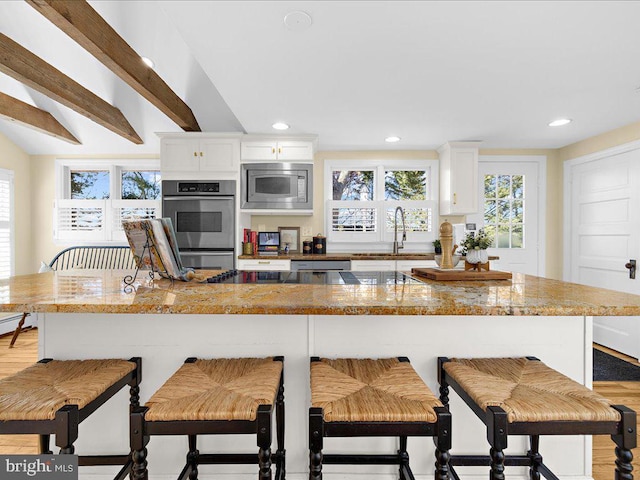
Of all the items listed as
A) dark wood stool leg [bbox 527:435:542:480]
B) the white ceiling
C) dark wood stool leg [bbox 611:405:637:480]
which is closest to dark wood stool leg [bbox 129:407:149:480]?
dark wood stool leg [bbox 611:405:637:480]

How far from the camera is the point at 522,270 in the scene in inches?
173

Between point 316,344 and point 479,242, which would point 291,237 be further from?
point 316,344

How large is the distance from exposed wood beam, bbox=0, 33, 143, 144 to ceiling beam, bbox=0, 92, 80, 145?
31.0 inches

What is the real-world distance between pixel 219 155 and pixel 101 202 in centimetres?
202

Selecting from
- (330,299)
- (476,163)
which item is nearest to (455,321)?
(330,299)

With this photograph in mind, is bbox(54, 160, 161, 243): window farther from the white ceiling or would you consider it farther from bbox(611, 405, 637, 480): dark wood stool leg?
bbox(611, 405, 637, 480): dark wood stool leg

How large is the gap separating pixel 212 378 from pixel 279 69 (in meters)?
1.97

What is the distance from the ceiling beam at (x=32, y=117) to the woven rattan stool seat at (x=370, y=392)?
3959mm

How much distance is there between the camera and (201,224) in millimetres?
3664

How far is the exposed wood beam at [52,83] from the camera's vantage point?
8.11 ft

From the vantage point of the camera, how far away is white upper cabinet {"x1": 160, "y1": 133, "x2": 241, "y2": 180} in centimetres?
368

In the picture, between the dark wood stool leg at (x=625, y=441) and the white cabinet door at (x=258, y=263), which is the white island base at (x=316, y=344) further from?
the white cabinet door at (x=258, y=263)

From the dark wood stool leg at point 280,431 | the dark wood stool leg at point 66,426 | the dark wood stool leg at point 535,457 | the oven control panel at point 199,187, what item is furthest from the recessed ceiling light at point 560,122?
the dark wood stool leg at point 66,426

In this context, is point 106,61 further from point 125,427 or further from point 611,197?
point 611,197
